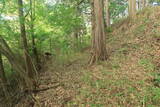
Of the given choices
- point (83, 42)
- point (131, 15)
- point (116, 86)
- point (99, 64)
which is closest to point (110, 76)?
point (116, 86)

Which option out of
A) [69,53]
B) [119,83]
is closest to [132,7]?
[69,53]

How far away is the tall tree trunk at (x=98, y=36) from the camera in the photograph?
289 inches

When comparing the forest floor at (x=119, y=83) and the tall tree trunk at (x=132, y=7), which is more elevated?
the tall tree trunk at (x=132, y=7)

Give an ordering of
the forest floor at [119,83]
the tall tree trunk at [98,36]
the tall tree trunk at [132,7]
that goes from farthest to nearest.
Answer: the tall tree trunk at [132,7], the tall tree trunk at [98,36], the forest floor at [119,83]

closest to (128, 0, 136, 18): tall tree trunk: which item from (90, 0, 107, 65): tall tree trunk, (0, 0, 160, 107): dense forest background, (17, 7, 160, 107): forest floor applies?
(0, 0, 160, 107): dense forest background

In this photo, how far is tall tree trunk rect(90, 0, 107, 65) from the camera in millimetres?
7336

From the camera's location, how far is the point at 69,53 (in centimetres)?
1263

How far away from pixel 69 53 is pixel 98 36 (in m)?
5.57

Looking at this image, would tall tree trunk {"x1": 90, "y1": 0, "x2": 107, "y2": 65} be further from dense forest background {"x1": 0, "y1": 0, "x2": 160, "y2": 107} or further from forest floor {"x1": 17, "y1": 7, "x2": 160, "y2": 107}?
forest floor {"x1": 17, "y1": 7, "x2": 160, "y2": 107}

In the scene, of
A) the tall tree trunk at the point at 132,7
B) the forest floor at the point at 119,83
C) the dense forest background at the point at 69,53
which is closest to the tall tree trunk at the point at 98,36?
the dense forest background at the point at 69,53

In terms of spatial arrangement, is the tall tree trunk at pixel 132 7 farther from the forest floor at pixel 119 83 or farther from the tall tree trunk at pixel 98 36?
the tall tree trunk at pixel 98 36

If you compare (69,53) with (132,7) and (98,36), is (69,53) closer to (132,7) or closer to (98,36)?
(98,36)

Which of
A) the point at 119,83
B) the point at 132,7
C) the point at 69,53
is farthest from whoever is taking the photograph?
the point at 69,53

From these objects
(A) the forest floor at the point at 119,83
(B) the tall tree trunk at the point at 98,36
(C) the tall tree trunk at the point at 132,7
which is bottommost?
(A) the forest floor at the point at 119,83
